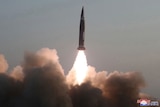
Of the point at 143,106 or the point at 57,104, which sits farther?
the point at 143,106

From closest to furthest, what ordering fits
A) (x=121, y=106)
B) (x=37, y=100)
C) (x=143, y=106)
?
1. (x=37, y=100)
2. (x=121, y=106)
3. (x=143, y=106)

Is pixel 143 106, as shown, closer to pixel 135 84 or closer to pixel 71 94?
pixel 135 84

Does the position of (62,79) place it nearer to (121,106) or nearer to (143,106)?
(121,106)

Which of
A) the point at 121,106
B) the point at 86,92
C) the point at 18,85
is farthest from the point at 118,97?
the point at 18,85

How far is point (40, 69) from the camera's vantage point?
5397 centimetres

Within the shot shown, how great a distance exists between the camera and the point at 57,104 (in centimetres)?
5275

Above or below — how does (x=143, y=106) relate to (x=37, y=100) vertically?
above

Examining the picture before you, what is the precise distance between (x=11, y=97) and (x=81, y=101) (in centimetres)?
787

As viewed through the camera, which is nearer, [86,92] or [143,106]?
[86,92]

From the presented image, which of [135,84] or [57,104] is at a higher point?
[135,84]

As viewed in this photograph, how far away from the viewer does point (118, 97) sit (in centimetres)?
5725

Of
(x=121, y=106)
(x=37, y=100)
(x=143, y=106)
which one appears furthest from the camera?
(x=143, y=106)

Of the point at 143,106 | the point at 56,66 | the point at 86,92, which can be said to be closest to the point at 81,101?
the point at 86,92

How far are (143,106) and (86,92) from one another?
1577 cm
